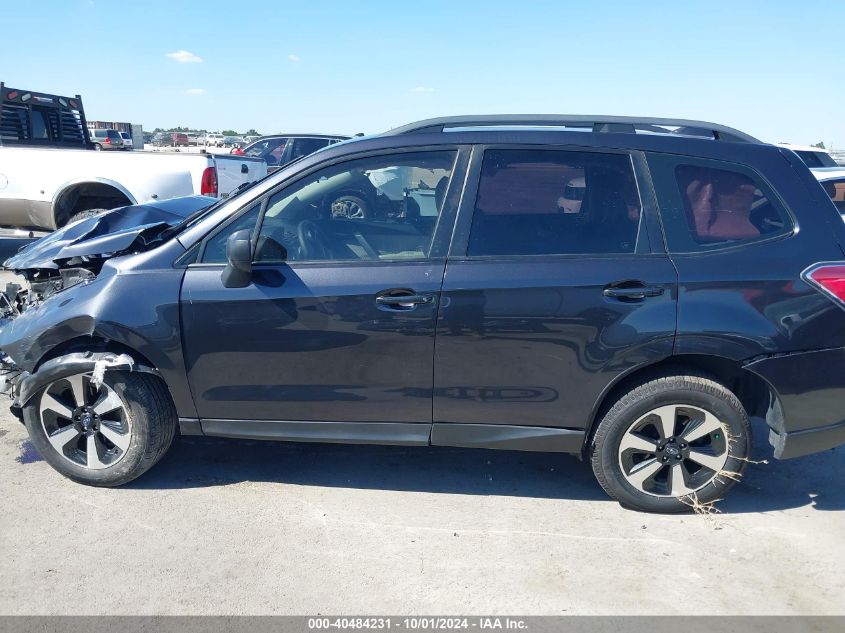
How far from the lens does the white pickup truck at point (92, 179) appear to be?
8.04 metres

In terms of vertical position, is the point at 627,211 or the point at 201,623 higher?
the point at 627,211

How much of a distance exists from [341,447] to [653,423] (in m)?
1.94

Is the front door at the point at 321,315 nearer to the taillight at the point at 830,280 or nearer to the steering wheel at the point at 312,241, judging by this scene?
the steering wheel at the point at 312,241

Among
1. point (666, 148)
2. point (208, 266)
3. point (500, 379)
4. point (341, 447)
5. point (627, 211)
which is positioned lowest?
point (341, 447)

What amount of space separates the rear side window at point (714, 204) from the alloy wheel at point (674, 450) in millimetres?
875

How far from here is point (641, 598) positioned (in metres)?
2.89

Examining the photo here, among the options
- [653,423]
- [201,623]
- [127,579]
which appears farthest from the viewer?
[653,423]

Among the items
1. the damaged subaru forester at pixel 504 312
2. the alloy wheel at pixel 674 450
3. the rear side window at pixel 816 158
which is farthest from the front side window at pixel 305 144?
the alloy wheel at pixel 674 450

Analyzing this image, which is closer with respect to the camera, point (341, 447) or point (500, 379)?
point (500, 379)

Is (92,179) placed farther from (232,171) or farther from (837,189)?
(837,189)

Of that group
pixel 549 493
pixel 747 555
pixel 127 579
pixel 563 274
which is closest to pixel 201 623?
pixel 127 579

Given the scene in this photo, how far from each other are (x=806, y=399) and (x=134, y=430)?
345cm

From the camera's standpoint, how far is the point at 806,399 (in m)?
3.29

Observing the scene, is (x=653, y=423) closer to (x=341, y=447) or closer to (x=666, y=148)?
(x=666, y=148)
